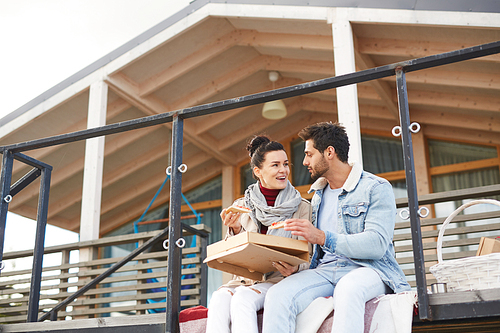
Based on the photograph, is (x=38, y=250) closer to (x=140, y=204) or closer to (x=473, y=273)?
(x=473, y=273)

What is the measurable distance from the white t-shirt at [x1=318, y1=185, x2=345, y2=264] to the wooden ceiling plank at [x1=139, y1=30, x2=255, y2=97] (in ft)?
13.3

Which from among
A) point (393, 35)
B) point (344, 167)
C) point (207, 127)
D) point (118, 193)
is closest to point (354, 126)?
point (393, 35)

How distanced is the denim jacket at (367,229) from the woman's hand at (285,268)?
143 mm

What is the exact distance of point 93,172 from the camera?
543 centimetres

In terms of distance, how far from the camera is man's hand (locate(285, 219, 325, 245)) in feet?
6.08

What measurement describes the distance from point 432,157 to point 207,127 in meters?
3.13

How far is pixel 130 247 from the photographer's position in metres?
8.04

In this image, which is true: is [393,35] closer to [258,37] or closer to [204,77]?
[258,37]

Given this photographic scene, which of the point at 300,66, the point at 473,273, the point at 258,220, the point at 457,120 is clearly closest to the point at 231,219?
the point at 258,220

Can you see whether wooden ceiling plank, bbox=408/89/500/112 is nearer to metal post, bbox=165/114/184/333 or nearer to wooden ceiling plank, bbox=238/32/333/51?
wooden ceiling plank, bbox=238/32/333/51

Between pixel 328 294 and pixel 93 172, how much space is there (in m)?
3.97

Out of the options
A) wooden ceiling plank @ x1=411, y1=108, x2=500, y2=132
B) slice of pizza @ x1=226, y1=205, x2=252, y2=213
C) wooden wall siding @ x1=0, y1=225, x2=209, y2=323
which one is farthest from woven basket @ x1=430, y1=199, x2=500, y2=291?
wooden ceiling plank @ x1=411, y1=108, x2=500, y2=132

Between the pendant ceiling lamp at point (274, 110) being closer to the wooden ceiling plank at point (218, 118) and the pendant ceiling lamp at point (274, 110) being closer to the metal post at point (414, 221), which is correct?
the wooden ceiling plank at point (218, 118)

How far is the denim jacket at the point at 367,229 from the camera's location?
1.93 meters
